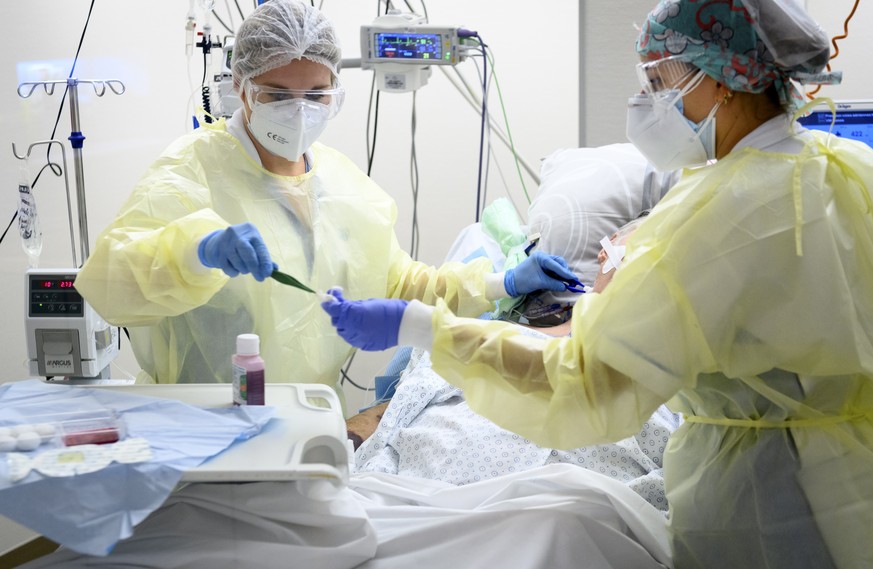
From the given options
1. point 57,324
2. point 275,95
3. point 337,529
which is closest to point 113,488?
point 337,529

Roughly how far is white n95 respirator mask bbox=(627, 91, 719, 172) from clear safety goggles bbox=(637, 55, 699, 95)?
0.05 feet

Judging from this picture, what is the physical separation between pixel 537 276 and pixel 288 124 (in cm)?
70

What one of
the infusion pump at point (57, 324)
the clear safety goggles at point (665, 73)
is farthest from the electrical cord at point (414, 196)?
the clear safety goggles at point (665, 73)

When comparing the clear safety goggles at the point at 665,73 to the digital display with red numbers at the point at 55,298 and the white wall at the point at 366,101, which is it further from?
the digital display with red numbers at the point at 55,298

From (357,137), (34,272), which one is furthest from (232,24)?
(34,272)

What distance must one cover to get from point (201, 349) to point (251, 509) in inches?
27.1

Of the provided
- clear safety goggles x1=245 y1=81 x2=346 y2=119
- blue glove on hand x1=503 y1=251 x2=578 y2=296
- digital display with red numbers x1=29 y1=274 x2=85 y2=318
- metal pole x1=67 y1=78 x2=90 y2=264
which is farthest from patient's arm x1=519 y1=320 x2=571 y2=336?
metal pole x1=67 y1=78 x2=90 y2=264

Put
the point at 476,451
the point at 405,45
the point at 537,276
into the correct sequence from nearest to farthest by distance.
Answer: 1. the point at 476,451
2. the point at 537,276
3. the point at 405,45

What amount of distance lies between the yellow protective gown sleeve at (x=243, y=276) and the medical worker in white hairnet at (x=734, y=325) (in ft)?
1.56

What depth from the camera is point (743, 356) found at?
4.38 ft

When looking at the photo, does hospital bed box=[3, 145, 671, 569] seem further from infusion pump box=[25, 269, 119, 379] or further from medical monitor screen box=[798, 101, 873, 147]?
medical monitor screen box=[798, 101, 873, 147]

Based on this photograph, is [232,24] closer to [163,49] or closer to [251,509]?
[163,49]

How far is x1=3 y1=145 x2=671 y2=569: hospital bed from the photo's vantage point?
1.31m

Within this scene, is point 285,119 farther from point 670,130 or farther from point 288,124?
point 670,130
